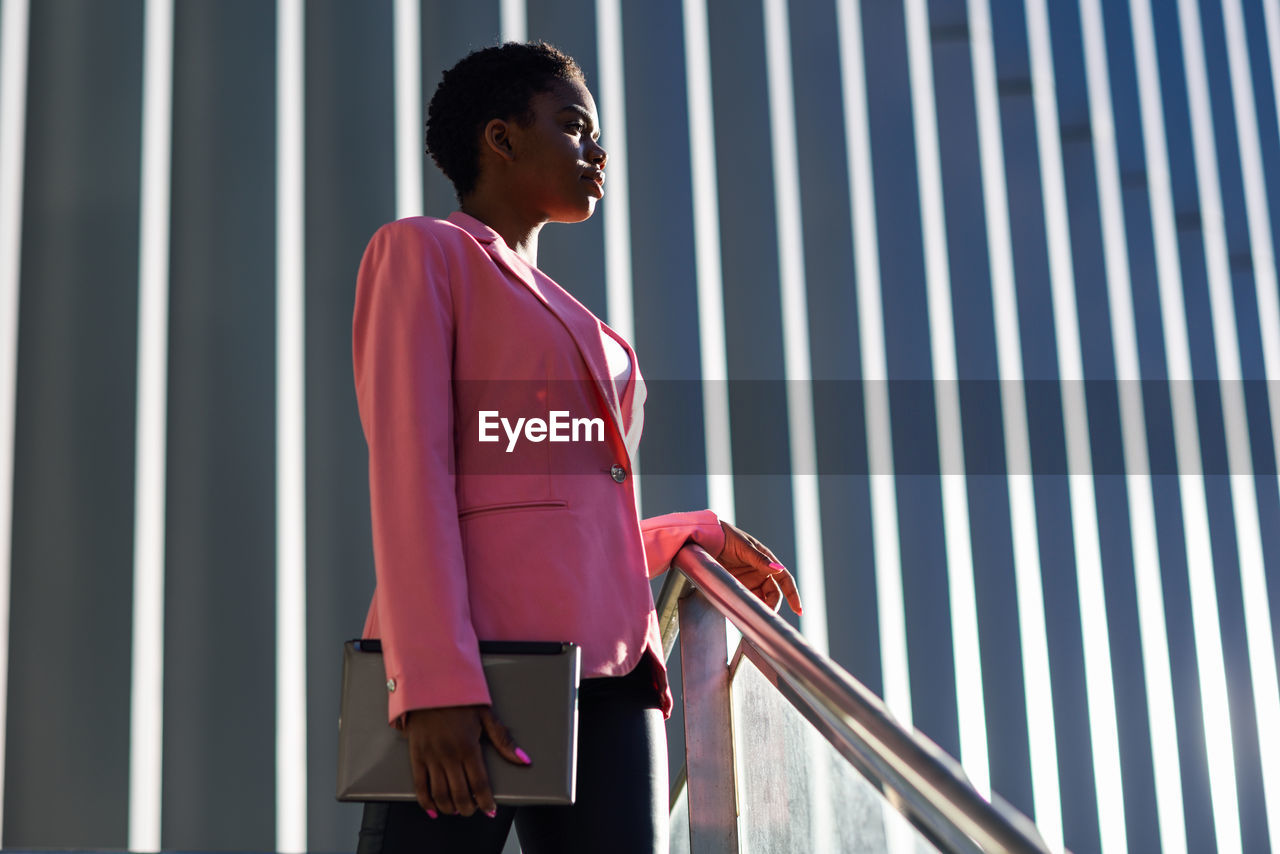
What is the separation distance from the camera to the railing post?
1225 mm

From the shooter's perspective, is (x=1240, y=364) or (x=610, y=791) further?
(x=1240, y=364)

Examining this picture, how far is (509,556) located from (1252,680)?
11.2 feet

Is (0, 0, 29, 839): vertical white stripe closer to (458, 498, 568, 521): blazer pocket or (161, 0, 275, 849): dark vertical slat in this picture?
(161, 0, 275, 849): dark vertical slat

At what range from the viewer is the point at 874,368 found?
317 centimetres

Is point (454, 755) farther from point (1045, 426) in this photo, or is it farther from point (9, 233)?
point (1045, 426)

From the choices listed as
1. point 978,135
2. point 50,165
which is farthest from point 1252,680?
point 50,165

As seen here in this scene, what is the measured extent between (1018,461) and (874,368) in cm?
60

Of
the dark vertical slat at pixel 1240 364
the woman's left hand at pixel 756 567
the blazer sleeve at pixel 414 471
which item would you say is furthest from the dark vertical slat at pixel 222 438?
the dark vertical slat at pixel 1240 364

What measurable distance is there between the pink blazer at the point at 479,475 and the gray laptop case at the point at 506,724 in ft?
0.08

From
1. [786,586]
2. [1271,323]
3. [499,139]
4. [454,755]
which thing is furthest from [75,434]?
[1271,323]

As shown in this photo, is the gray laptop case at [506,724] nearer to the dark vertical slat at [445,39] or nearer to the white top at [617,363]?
the white top at [617,363]

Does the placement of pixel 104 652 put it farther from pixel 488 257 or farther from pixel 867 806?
pixel 867 806

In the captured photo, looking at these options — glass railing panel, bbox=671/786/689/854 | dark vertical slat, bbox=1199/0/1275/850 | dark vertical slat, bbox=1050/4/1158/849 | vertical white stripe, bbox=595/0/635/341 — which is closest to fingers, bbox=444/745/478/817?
glass railing panel, bbox=671/786/689/854

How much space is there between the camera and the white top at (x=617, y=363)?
3.36 ft
